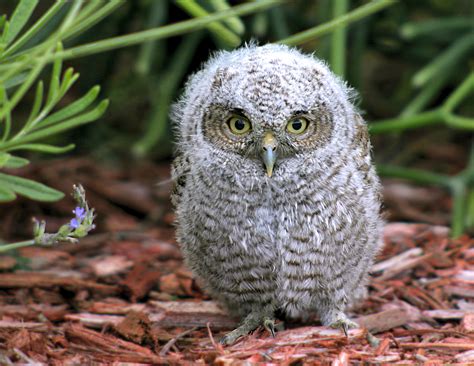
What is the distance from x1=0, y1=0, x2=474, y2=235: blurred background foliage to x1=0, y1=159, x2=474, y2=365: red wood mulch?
0.73 meters

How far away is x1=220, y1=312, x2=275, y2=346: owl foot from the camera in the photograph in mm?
3652

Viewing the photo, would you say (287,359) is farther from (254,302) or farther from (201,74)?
(201,74)

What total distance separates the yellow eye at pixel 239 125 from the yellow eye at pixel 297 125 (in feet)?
0.63

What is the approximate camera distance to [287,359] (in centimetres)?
323

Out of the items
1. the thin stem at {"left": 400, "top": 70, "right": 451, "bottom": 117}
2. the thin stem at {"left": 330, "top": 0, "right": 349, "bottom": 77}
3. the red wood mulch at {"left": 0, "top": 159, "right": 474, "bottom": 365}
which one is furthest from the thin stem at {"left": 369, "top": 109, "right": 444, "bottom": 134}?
the red wood mulch at {"left": 0, "top": 159, "right": 474, "bottom": 365}

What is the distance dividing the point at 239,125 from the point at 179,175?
58 centimetres

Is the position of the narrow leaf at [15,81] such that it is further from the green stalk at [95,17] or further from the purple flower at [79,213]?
the purple flower at [79,213]

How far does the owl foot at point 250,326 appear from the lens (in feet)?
12.0

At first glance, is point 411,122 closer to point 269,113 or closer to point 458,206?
point 458,206

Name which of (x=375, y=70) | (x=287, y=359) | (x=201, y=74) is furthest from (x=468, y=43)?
(x=287, y=359)

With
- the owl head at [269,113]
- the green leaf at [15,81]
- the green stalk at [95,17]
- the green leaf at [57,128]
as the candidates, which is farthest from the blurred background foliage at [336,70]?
the green leaf at [57,128]

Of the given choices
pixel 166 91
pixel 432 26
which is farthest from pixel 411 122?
pixel 166 91

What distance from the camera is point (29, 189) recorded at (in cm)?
319

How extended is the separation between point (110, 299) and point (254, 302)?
3.28ft
